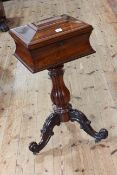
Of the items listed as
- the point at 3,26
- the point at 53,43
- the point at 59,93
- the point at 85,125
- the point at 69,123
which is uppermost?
the point at 53,43

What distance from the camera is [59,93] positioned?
1.95m

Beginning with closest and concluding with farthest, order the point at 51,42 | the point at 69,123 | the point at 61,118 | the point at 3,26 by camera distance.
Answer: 1. the point at 51,42
2. the point at 61,118
3. the point at 69,123
4. the point at 3,26

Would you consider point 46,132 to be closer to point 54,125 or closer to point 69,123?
point 54,125

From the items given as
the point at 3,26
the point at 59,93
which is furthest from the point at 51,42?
the point at 3,26

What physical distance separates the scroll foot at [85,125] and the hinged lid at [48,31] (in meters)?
0.58

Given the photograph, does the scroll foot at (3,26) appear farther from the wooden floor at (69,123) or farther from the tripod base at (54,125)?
the tripod base at (54,125)

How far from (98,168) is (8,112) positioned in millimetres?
1015

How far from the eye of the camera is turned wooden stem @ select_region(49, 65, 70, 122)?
6.05 ft

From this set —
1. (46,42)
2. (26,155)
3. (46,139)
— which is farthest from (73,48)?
(26,155)

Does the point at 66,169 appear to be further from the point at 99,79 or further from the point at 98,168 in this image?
the point at 99,79

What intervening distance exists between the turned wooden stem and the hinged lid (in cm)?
23

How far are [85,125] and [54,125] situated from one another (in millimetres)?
202

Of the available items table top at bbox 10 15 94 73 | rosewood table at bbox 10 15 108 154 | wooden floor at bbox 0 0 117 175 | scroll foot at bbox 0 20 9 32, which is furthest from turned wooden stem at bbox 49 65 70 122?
scroll foot at bbox 0 20 9 32

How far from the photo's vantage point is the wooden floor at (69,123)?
2000mm
